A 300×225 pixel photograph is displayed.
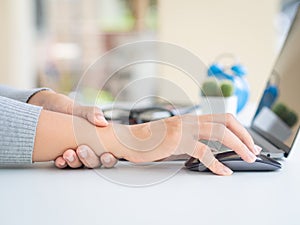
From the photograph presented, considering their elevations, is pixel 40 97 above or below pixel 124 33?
above

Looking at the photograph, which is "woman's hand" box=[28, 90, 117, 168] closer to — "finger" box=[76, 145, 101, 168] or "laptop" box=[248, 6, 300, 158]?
"finger" box=[76, 145, 101, 168]

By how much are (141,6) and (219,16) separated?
198 centimetres

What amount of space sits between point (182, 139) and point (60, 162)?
193mm

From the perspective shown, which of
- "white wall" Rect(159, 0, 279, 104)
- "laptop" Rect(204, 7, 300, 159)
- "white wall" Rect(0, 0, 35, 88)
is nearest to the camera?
"laptop" Rect(204, 7, 300, 159)

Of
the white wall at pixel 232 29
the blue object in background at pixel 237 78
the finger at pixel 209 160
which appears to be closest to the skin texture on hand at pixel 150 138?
the finger at pixel 209 160

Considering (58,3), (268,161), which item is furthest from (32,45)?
(268,161)

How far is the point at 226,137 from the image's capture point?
0.74 meters

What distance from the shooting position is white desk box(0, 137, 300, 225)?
1.78 ft

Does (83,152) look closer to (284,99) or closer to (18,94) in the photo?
(18,94)

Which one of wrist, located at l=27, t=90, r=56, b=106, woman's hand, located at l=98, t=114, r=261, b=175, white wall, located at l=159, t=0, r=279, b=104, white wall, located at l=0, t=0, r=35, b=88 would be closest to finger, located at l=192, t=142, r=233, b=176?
woman's hand, located at l=98, t=114, r=261, b=175

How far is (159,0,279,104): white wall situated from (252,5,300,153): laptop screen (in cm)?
169

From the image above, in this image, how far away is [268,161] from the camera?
77 centimetres

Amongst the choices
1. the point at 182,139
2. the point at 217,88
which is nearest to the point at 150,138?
the point at 182,139

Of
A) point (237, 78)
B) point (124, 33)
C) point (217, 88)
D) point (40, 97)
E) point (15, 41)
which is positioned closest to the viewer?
point (40, 97)
